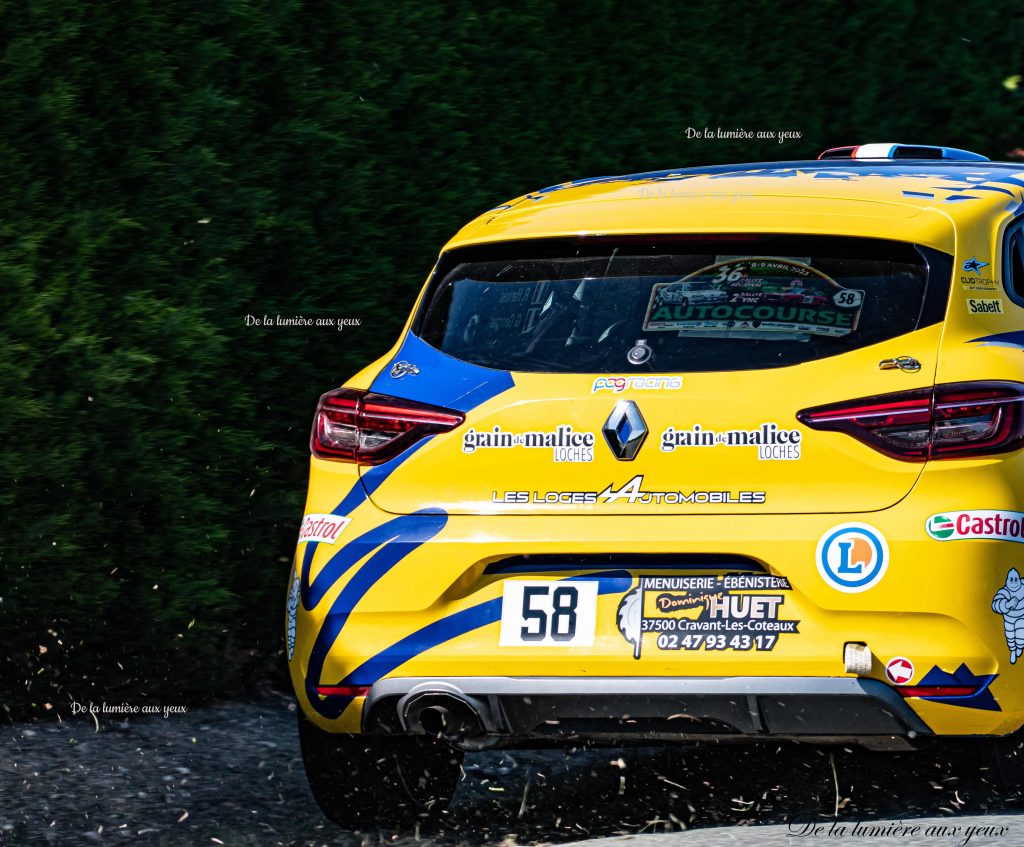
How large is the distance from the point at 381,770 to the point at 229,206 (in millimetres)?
2702

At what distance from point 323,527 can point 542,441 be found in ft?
2.31

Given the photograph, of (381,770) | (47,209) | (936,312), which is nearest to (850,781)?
(381,770)

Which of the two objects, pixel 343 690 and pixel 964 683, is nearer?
pixel 964 683

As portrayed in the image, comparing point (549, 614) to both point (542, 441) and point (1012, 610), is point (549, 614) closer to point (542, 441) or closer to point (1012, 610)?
point (542, 441)

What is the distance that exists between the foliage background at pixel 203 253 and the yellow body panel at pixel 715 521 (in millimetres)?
2047

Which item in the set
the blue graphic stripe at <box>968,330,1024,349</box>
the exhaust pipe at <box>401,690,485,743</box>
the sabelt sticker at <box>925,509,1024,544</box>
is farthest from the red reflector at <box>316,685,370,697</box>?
the blue graphic stripe at <box>968,330,1024,349</box>

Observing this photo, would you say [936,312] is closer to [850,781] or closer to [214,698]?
[850,781]

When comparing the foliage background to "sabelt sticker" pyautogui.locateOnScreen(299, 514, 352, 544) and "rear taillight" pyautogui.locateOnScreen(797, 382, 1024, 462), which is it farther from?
"rear taillight" pyautogui.locateOnScreen(797, 382, 1024, 462)

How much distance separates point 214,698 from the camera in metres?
7.74

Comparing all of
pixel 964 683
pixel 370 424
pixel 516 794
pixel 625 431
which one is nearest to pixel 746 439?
pixel 625 431

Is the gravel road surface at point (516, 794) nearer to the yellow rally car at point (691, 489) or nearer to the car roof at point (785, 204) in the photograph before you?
the yellow rally car at point (691, 489)

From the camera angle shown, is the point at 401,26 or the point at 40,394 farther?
the point at 401,26

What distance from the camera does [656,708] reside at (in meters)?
4.65

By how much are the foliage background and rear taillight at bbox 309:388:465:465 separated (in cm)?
200
